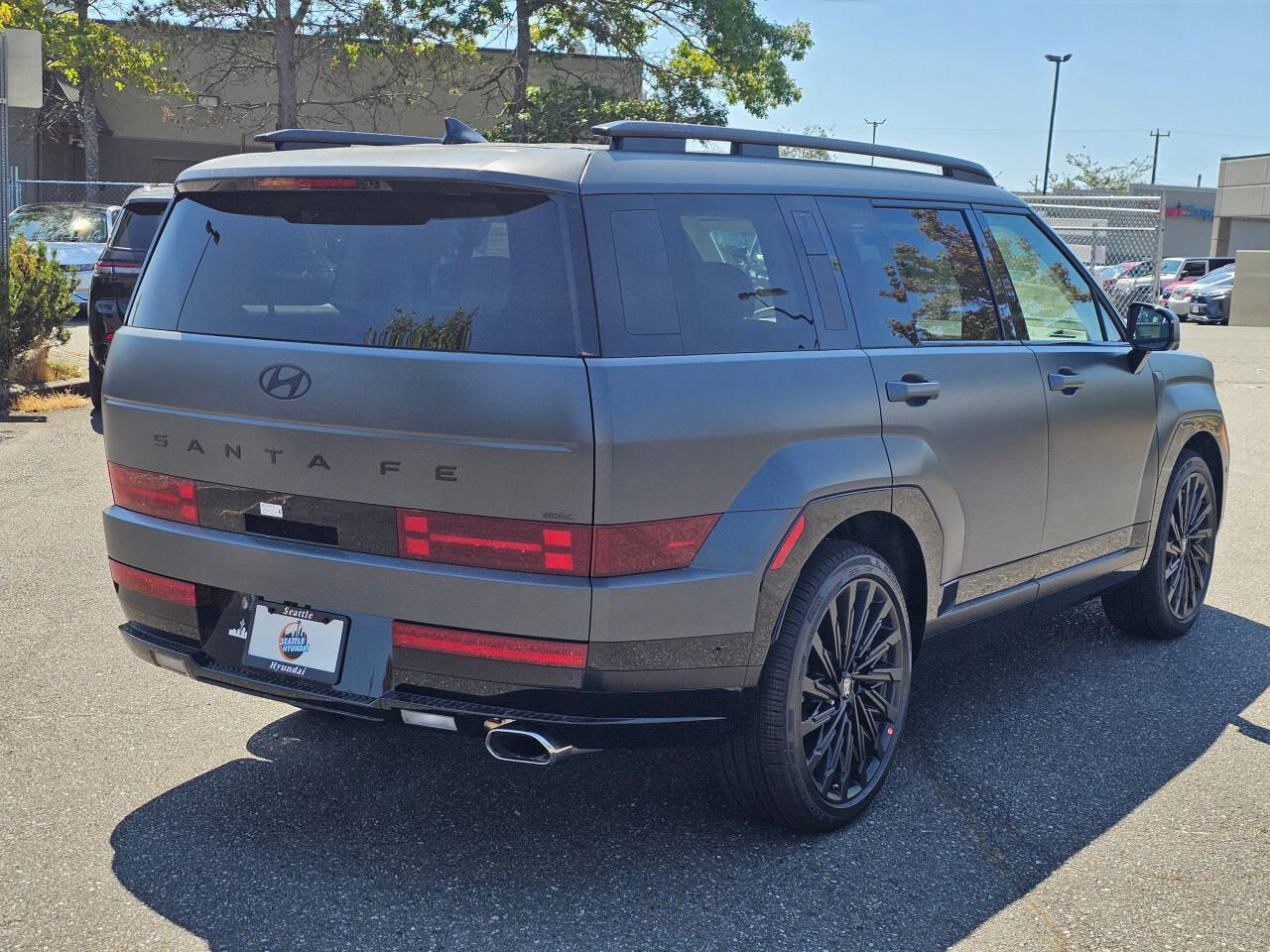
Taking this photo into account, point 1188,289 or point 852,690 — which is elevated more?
point 1188,289

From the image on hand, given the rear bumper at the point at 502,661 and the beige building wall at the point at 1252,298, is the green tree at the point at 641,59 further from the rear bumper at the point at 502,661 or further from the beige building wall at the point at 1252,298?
the rear bumper at the point at 502,661

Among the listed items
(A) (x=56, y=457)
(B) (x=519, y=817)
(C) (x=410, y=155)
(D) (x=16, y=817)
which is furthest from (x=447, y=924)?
(A) (x=56, y=457)

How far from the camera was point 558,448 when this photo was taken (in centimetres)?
320

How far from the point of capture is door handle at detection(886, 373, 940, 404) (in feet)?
13.3

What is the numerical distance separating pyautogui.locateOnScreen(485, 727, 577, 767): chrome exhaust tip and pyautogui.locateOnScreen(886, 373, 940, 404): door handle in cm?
146

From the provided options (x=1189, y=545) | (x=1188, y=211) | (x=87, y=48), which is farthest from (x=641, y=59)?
(x=1188, y=211)

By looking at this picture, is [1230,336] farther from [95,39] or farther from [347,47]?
[95,39]

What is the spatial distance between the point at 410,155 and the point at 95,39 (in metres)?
26.8

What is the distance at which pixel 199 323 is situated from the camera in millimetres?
3756

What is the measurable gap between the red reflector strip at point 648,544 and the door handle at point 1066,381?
1978 millimetres

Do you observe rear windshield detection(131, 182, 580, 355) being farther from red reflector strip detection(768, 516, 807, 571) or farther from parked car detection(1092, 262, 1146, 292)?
parked car detection(1092, 262, 1146, 292)

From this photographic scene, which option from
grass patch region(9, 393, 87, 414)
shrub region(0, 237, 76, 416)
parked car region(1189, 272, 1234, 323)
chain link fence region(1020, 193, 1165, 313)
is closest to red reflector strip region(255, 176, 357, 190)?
shrub region(0, 237, 76, 416)

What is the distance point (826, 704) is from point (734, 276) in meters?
1.25

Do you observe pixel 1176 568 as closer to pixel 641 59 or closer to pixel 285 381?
pixel 285 381
